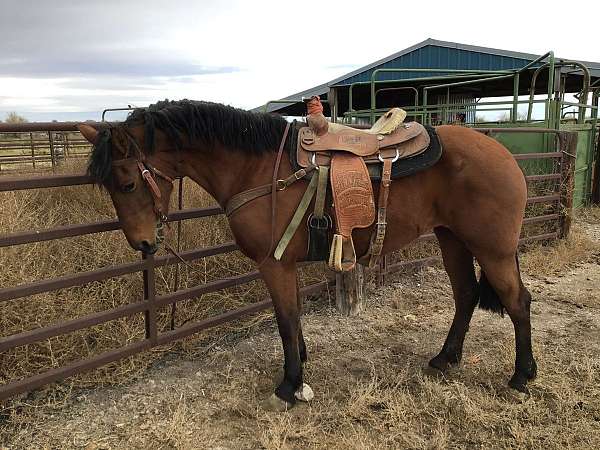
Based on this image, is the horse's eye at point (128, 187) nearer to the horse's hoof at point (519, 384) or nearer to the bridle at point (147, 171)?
the bridle at point (147, 171)

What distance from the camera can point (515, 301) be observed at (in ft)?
9.29

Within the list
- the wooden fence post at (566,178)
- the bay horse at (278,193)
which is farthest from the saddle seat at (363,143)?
the wooden fence post at (566,178)

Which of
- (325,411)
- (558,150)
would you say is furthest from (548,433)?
(558,150)

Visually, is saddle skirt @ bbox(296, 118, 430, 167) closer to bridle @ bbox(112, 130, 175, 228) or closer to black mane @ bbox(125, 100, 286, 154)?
black mane @ bbox(125, 100, 286, 154)

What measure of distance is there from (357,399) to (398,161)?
1.38 metres

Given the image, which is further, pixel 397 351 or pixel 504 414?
pixel 397 351

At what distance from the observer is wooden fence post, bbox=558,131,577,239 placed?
6.05m

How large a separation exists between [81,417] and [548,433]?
2.51m

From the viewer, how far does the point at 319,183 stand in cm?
253

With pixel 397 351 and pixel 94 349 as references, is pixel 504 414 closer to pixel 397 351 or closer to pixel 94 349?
pixel 397 351

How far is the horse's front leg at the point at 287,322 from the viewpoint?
2.61m

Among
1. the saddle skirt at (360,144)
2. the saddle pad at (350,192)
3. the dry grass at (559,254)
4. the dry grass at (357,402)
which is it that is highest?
the saddle skirt at (360,144)

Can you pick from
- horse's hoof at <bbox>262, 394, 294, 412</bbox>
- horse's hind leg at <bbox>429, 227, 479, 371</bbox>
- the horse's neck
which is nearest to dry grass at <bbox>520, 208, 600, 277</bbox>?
horse's hind leg at <bbox>429, 227, 479, 371</bbox>

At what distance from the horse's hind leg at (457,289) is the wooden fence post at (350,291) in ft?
3.43
